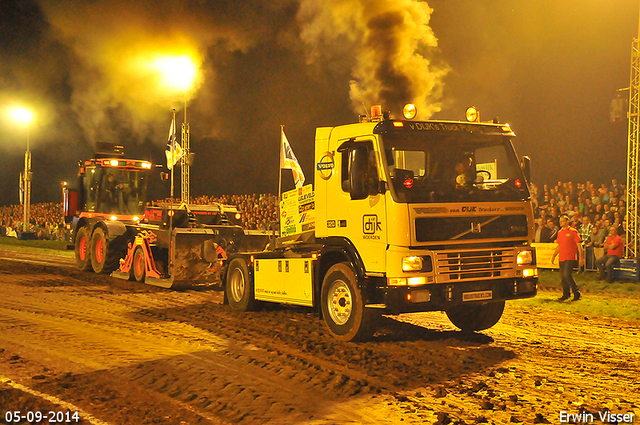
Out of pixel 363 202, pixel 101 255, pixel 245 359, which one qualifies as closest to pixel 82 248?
pixel 101 255

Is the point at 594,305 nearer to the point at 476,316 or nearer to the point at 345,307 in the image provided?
the point at 476,316

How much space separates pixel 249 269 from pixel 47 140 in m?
Result: 40.3

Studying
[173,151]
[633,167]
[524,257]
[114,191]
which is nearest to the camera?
[524,257]

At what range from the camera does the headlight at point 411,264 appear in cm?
756

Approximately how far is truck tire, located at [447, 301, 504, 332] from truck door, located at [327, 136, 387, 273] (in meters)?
1.94

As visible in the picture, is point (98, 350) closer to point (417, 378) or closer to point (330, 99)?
point (417, 378)

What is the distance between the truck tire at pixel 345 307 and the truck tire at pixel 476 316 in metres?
1.67

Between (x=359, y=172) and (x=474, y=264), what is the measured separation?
1.88 meters

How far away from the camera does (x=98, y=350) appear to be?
7949mm

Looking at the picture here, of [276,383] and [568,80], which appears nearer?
[276,383]

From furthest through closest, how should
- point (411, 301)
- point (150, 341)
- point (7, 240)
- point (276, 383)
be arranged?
point (7, 240), point (150, 341), point (411, 301), point (276, 383)

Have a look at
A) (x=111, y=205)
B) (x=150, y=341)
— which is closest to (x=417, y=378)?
(x=150, y=341)

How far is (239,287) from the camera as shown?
11523mm

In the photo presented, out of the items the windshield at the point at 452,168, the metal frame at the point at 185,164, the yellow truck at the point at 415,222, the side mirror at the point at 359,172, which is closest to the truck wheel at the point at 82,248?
the metal frame at the point at 185,164
